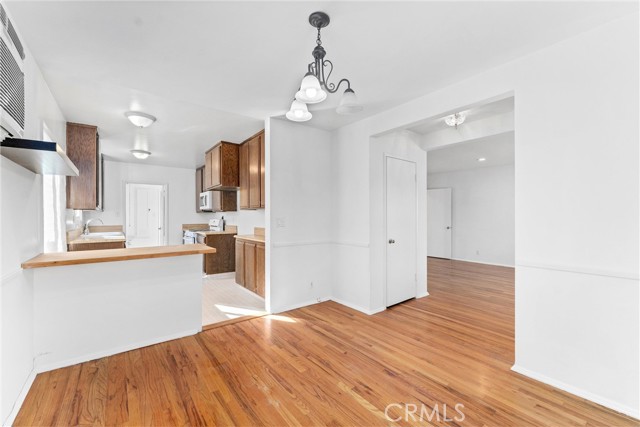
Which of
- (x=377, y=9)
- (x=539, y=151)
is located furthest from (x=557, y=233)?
(x=377, y=9)

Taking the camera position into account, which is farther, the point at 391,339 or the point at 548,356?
the point at 391,339

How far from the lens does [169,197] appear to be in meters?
6.83

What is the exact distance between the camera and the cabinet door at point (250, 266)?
4.14 metres

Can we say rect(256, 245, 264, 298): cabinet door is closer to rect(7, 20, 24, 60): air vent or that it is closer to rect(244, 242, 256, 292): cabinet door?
rect(244, 242, 256, 292): cabinet door

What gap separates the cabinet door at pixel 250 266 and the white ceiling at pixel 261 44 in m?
2.10

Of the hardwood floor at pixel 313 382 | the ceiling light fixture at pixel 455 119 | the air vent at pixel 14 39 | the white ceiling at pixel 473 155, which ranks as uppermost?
the white ceiling at pixel 473 155

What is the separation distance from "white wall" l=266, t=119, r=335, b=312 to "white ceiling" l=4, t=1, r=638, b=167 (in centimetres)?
68

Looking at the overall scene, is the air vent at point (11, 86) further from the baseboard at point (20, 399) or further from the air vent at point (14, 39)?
the baseboard at point (20, 399)

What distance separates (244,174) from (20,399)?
3.39 m

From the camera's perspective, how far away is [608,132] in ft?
5.88

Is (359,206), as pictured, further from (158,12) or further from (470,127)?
(158,12)

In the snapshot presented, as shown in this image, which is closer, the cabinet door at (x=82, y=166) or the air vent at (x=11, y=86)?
the air vent at (x=11, y=86)

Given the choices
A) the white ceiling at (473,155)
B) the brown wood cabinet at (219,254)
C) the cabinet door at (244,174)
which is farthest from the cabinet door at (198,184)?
the white ceiling at (473,155)

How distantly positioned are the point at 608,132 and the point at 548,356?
1.60 metres
